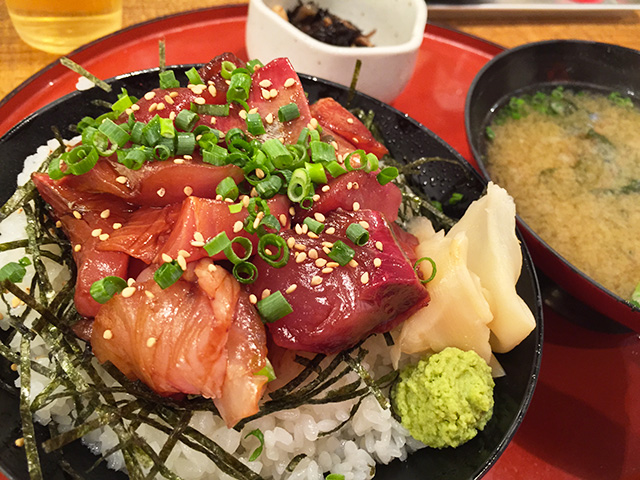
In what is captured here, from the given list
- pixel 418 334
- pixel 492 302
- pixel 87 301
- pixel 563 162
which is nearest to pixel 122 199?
pixel 87 301

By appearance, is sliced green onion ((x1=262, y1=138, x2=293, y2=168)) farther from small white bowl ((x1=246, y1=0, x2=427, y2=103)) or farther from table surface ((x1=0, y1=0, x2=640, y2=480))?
table surface ((x1=0, y1=0, x2=640, y2=480))

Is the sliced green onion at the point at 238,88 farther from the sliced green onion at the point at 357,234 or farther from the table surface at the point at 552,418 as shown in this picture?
the table surface at the point at 552,418

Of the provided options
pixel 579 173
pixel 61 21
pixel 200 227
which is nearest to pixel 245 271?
pixel 200 227

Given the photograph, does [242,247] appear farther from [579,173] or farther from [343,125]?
[579,173]

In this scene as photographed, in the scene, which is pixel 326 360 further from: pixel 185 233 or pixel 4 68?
pixel 4 68

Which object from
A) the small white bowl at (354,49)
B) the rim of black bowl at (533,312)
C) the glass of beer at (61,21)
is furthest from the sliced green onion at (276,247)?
the glass of beer at (61,21)

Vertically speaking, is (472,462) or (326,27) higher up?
(326,27)
